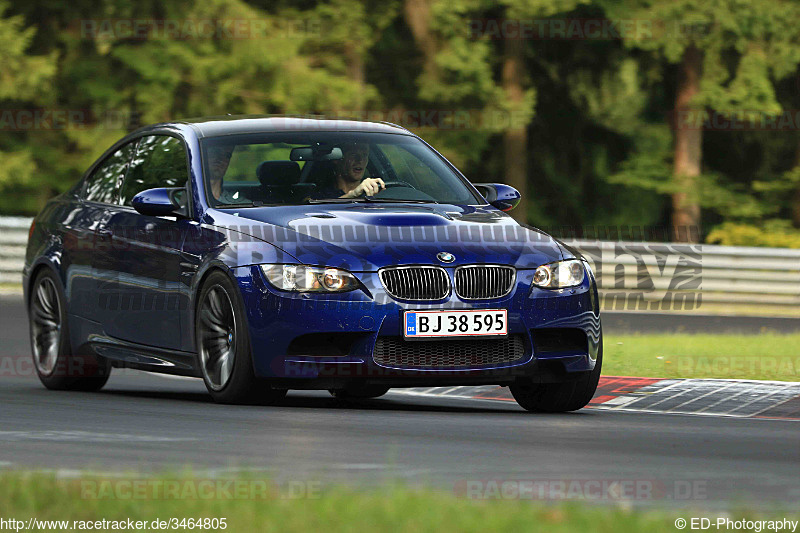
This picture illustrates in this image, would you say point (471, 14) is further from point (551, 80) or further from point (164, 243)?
point (164, 243)

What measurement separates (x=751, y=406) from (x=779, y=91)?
23.0 metres

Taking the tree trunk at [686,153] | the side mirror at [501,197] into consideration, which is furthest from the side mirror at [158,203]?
the tree trunk at [686,153]

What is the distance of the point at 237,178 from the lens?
406 inches

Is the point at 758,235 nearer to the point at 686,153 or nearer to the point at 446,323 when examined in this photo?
the point at 686,153

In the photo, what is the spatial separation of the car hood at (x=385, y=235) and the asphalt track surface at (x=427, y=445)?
0.87 meters

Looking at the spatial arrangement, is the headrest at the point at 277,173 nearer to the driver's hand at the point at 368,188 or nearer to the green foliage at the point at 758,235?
the driver's hand at the point at 368,188

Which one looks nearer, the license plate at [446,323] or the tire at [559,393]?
the license plate at [446,323]

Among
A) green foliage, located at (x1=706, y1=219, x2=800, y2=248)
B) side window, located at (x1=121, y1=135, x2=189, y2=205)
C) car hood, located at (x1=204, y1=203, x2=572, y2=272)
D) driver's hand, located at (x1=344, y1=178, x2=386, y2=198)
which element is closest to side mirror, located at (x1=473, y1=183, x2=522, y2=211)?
driver's hand, located at (x1=344, y1=178, x2=386, y2=198)

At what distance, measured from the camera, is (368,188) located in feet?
34.3

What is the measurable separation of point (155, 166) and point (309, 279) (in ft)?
7.75

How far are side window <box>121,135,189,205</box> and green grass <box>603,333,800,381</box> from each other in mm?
3611

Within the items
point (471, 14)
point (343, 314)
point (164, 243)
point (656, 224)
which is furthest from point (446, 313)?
point (656, 224)

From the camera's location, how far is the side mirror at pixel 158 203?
10086mm

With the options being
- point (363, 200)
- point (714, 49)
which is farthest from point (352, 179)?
point (714, 49)
